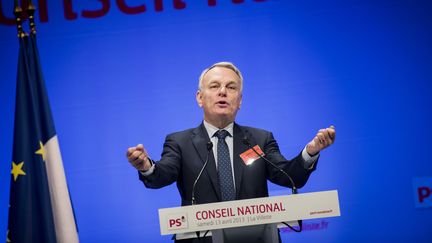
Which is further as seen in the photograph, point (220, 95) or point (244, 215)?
point (220, 95)

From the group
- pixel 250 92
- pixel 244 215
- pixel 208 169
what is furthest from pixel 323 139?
pixel 250 92

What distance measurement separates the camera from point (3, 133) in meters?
4.41

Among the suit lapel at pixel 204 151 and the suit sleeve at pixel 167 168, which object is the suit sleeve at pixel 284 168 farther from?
the suit sleeve at pixel 167 168

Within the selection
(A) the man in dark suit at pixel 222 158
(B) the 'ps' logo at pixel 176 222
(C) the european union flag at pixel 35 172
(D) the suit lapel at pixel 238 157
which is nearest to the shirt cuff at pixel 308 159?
(A) the man in dark suit at pixel 222 158

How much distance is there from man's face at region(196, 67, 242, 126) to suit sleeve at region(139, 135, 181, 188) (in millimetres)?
260

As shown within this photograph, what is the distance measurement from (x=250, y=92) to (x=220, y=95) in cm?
145

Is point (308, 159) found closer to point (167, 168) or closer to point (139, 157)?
point (167, 168)

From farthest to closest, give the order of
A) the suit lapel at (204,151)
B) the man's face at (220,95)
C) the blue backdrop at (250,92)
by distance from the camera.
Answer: the blue backdrop at (250,92) < the man's face at (220,95) < the suit lapel at (204,151)

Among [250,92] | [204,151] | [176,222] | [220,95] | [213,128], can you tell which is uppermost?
[250,92]

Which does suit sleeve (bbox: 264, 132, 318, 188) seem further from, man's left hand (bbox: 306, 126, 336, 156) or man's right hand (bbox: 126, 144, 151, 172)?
man's right hand (bbox: 126, 144, 151, 172)

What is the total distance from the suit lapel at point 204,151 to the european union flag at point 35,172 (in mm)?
871

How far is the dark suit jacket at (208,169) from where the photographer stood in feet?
8.97

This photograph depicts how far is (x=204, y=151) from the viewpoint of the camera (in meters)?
2.91

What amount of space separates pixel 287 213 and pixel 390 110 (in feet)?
8.16
